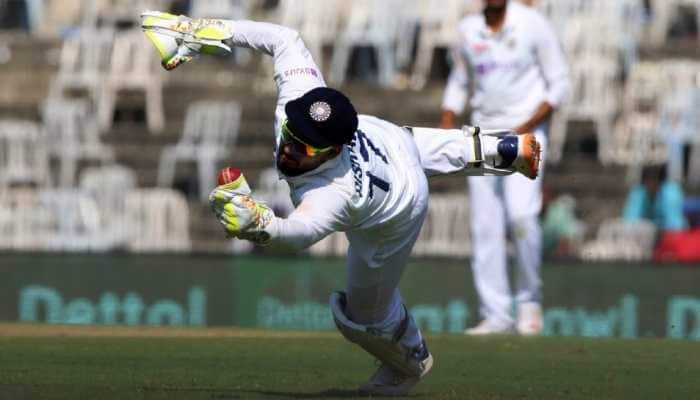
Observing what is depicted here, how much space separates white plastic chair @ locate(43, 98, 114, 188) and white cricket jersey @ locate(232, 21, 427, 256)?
A: 9.05 m

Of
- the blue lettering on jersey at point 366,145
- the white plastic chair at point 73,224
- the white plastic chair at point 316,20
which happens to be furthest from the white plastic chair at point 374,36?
the blue lettering on jersey at point 366,145

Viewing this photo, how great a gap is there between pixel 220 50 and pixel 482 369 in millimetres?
1955

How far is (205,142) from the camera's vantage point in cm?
1634

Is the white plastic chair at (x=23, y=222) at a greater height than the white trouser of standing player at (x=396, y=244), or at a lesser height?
lesser

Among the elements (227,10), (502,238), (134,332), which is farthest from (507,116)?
(227,10)

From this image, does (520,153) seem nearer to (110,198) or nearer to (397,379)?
(397,379)

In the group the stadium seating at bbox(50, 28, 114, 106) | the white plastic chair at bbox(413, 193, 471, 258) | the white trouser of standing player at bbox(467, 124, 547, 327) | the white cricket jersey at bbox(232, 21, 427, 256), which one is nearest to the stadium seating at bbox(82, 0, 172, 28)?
the stadium seating at bbox(50, 28, 114, 106)

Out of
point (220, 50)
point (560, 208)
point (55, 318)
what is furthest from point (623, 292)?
point (220, 50)

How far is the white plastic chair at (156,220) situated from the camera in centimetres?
1495

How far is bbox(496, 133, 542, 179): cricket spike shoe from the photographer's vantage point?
7.15 meters

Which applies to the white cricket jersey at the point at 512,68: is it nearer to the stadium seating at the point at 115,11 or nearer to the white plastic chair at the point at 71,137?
the white plastic chair at the point at 71,137

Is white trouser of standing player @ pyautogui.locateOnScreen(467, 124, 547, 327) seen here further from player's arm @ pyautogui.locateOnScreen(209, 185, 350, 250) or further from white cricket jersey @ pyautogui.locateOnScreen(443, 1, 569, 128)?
player's arm @ pyautogui.locateOnScreen(209, 185, 350, 250)

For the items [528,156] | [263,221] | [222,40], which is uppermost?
[222,40]

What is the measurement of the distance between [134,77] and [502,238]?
25.4 ft
